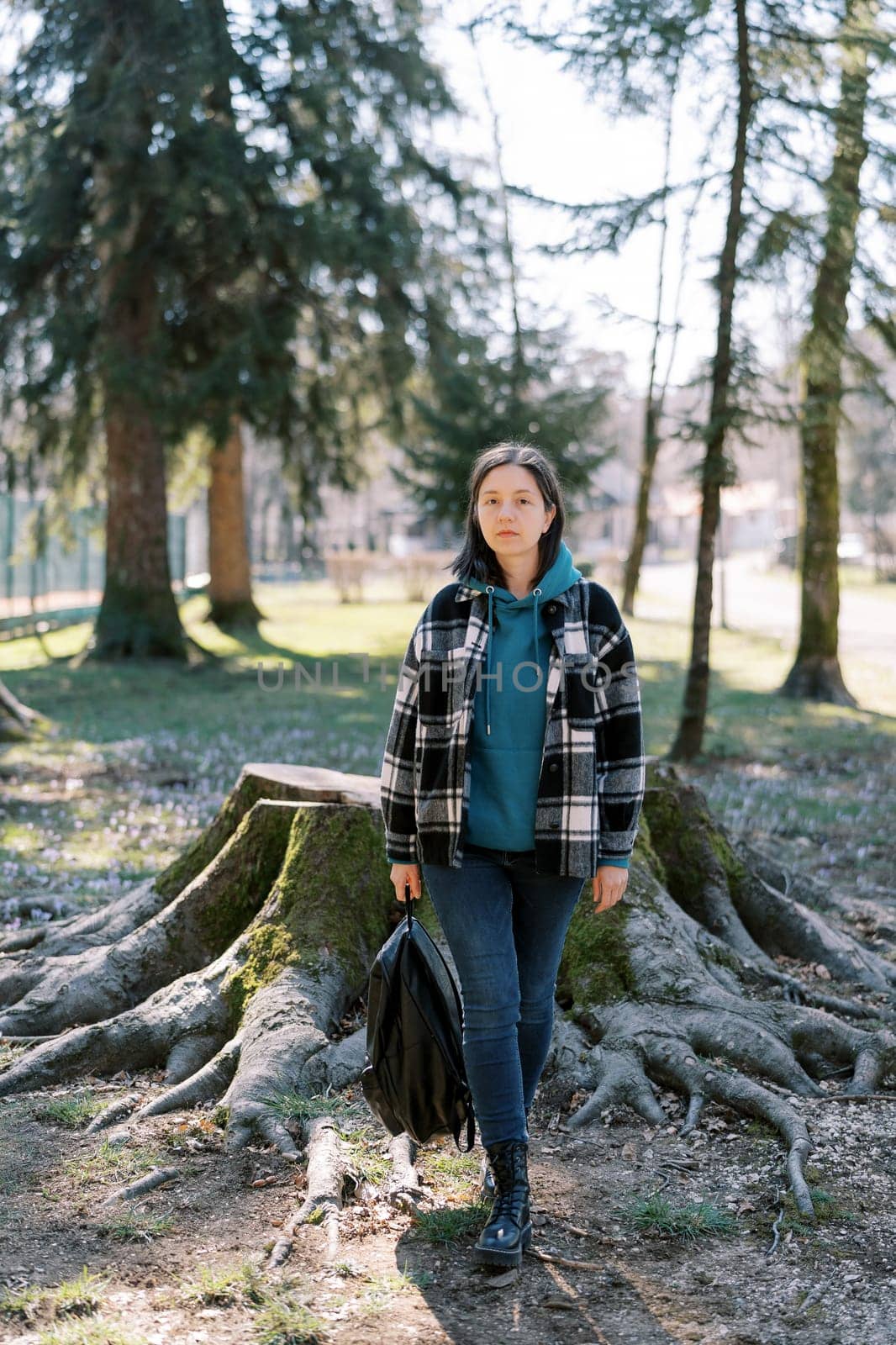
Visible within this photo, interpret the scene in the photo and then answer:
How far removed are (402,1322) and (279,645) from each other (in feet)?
65.1

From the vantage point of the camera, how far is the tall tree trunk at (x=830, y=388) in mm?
10070

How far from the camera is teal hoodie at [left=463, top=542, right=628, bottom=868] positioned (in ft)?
10.6

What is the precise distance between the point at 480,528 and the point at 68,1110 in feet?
7.67

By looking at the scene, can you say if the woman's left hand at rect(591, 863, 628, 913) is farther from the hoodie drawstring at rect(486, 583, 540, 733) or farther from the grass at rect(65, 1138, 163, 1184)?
the grass at rect(65, 1138, 163, 1184)

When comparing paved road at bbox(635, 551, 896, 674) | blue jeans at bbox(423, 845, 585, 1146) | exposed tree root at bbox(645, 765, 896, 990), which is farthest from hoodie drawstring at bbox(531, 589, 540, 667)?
paved road at bbox(635, 551, 896, 674)

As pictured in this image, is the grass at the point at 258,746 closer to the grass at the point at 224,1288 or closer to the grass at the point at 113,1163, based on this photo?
the grass at the point at 113,1163

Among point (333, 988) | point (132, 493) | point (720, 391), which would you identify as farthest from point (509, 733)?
point (132, 493)

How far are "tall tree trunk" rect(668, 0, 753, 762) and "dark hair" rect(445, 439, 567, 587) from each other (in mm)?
7179

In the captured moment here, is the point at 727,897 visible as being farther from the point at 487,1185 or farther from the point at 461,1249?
the point at 461,1249

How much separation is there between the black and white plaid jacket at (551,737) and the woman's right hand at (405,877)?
3cm

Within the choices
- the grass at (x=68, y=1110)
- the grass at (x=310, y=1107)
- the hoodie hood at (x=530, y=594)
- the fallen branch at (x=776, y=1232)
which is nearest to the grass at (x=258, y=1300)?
the grass at (x=310, y=1107)

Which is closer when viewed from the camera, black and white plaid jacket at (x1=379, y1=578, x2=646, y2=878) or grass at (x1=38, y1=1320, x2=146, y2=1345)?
grass at (x1=38, y1=1320, x2=146, y2=1345)

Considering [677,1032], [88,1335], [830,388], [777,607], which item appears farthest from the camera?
[777,607]

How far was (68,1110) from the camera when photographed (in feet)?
13.5
